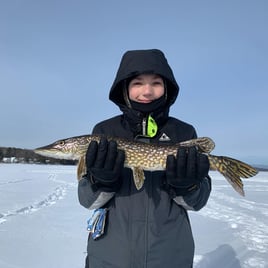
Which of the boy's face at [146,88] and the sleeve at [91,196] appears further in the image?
the boy's face at [146,88]

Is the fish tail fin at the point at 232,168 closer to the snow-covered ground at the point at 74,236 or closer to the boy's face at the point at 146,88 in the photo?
the boy's face at the point at 146,88

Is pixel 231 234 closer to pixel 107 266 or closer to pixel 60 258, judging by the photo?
pixel 60 258

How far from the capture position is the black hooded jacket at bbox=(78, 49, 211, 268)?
6.90 feet

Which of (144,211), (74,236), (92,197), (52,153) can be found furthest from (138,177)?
(74,236)

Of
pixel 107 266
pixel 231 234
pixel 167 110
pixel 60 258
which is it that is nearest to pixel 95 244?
pixel 107 266

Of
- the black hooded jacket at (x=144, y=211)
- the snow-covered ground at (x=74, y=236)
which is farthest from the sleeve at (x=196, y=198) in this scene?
the snow-covered ground at (x=74, y=236)

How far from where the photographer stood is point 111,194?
91.7 inches

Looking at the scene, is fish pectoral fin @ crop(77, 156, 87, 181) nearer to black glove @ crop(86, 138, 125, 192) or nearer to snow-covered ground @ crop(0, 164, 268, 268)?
black glove @ crop(86, 138, 125, 192)

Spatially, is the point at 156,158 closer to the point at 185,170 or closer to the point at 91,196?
the point at 185,170

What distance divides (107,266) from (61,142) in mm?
1269

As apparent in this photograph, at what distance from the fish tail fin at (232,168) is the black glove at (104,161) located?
0.83 m

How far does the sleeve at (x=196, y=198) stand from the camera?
2.29 m

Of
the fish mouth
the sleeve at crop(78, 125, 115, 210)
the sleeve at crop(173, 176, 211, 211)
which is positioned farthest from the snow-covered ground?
the sleeve at crop(173, 176, 211, 211)

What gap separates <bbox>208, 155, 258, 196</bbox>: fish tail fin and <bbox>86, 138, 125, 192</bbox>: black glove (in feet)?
2.72
